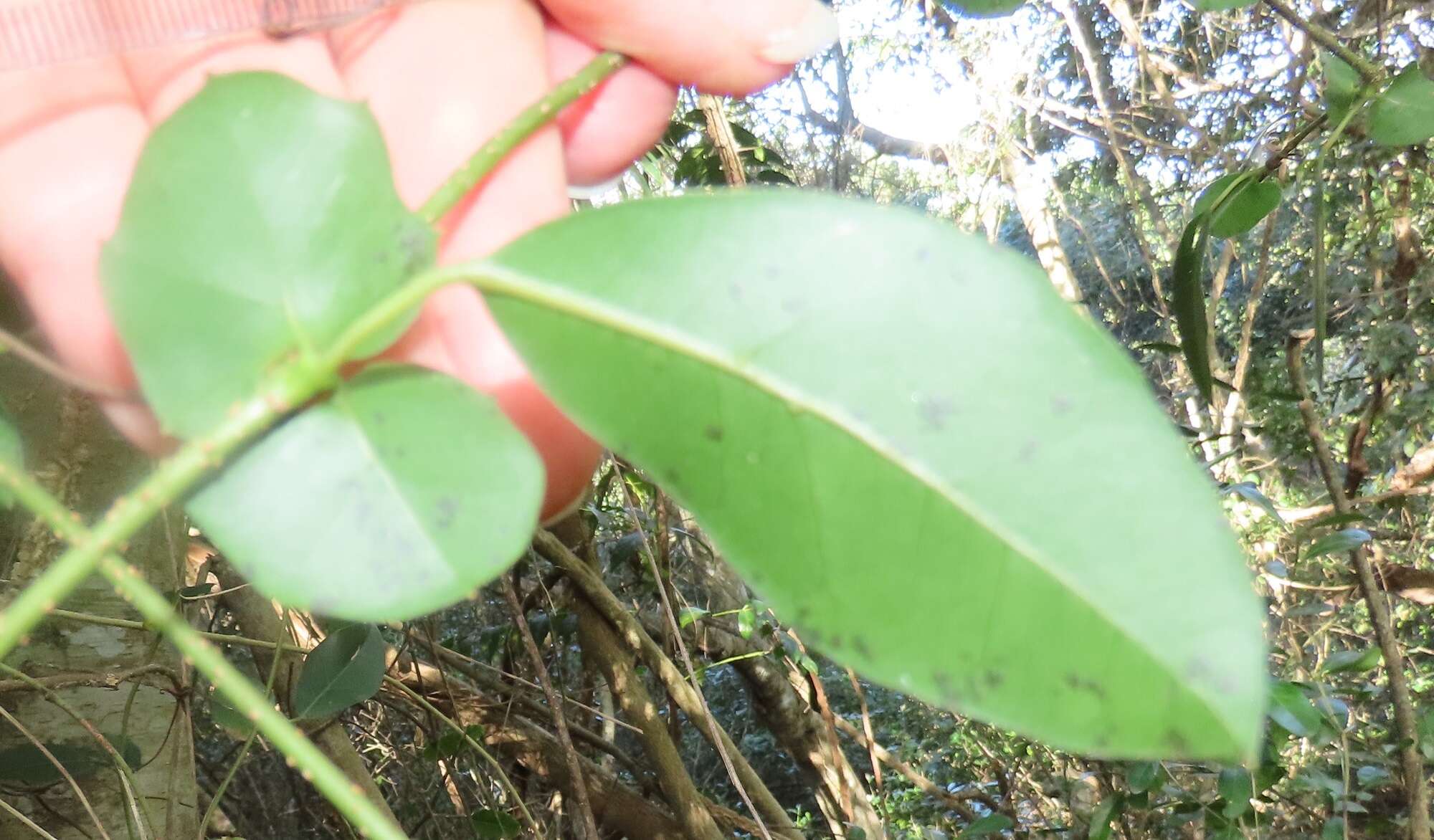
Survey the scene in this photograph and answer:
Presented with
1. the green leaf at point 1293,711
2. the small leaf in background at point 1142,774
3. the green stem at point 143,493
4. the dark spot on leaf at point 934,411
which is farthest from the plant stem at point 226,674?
the small leaf in background at point 1142,774

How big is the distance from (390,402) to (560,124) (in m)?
0.20

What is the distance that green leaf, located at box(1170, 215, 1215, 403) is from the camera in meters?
0.67

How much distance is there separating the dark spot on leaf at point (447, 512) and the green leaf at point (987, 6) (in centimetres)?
43

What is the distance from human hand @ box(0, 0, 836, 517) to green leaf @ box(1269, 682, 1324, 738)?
71cm

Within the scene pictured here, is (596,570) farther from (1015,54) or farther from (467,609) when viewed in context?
(1015,54)

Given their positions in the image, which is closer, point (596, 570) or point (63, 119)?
point (63, 119)

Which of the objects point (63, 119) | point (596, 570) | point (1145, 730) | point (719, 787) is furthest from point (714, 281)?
point (719, 787)

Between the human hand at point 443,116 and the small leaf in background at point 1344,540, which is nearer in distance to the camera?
the human hand at point 443,116

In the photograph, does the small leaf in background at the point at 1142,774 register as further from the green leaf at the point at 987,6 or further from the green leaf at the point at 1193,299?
the green leaf at the point at 987,6

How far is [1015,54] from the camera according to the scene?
2.64 metres

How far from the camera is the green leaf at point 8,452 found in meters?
0.25

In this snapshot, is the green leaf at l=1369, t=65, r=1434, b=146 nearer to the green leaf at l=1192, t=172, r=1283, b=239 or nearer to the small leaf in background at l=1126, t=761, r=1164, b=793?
the green leaf at l=1192, t=172, r=1283, b=239

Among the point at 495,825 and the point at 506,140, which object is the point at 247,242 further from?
the point at 495,825

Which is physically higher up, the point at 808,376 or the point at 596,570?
the point at 808,376
